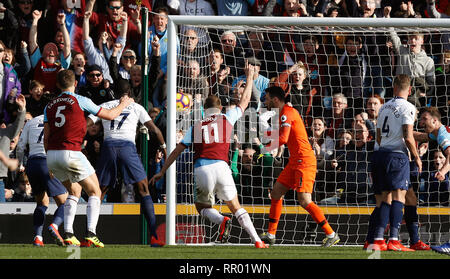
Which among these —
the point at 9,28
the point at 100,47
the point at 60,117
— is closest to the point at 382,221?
the point at 60,117

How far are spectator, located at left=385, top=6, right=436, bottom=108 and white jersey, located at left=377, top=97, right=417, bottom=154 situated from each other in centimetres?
302

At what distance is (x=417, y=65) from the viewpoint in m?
11.9

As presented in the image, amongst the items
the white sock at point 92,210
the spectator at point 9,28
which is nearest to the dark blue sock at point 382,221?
the white sock at point 92,210

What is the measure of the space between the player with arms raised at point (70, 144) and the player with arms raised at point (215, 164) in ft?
2.57

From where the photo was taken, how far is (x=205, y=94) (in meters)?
11.2

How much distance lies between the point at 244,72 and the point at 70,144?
3890 millimetres

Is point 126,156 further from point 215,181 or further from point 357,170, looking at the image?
point 357,170

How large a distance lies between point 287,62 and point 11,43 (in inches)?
163

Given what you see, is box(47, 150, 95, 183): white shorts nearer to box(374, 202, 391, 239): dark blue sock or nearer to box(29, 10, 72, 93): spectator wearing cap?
box(374, 202, 391, 239): dark blue sock

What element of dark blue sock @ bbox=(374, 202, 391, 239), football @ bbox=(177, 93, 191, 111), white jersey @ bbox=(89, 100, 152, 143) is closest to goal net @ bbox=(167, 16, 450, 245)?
football @ bbox=(177, 93, 191, 111)

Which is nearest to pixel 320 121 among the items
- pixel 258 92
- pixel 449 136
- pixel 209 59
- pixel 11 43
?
pixel 258 92

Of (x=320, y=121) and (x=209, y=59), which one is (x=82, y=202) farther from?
(x=320, y=121)

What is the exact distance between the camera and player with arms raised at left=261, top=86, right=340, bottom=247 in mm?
9695

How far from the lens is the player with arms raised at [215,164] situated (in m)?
9.12
